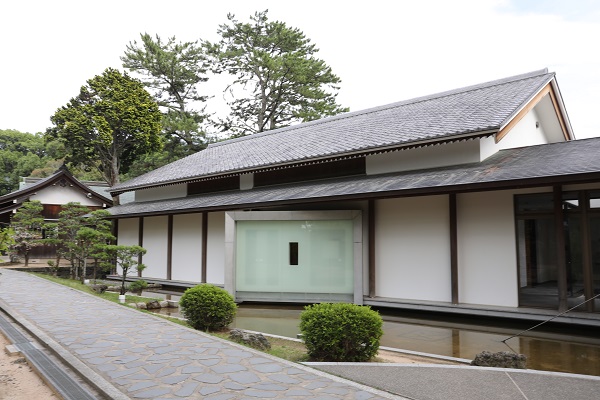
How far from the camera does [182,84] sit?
35.3 metres

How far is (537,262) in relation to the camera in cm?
940

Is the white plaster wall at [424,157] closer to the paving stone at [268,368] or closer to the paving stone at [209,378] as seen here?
the paving stone at [268,368]

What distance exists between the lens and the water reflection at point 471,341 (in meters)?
6.48

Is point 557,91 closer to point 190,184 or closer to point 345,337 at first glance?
point 345,337

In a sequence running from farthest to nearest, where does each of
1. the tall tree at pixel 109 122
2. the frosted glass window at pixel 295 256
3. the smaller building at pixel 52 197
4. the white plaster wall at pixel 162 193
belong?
1. the tall tree at pixel 109 122
2. the smaller building at pixel 52 197
3. the white plaster wall at pixel 162 193
4. the frosted glass window at pixel 295 256

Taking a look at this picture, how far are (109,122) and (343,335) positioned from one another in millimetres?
25976

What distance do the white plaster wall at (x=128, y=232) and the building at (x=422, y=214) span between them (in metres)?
2.43

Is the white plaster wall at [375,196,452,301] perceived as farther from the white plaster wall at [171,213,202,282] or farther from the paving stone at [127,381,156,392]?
the paving stone at [127,381,156,392]

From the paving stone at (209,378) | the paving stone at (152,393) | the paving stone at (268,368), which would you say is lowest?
the paving stone at (268,368)

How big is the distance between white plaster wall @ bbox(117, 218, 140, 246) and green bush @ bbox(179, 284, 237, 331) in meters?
11.8

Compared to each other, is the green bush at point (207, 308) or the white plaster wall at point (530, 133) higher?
the white plaster wall at point (530, 133)

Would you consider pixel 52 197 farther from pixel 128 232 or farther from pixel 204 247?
pixel 204 247

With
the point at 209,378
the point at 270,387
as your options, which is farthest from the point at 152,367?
the point at 270,387

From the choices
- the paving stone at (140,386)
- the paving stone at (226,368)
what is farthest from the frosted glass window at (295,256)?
the paving stone at (140,386)
